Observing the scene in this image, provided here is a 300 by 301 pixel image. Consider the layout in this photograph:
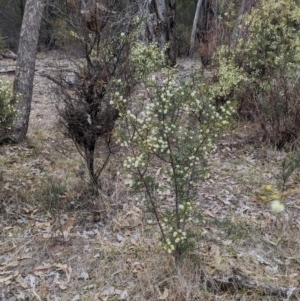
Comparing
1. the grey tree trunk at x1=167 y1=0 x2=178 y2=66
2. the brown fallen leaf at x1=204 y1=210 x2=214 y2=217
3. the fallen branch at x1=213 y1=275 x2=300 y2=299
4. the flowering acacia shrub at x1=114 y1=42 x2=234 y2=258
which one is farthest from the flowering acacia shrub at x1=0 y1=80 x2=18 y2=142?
the grey tree trunk at x1=167 y1=0 x2=178 y2=66

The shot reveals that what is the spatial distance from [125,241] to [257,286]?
1.30 meters

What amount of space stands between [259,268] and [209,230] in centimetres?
66

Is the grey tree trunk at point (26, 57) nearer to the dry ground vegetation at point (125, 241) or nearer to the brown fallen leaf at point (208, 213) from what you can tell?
the dry ground vegetation at point (125, 241)

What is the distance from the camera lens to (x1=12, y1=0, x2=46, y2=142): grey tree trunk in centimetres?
534

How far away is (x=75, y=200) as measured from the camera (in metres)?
4.09

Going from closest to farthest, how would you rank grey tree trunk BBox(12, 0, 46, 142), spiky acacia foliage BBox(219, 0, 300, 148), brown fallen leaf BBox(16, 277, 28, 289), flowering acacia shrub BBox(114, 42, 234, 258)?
flowering acacia shrub BBox(114, 42, 234, 258)
brown fallen leaf BBox(16, 277, 28, 289)
grey tree trunk BBox(12, 0, 46, 142)
spiky acacia foliage BBox(219, 0, 300, 148)

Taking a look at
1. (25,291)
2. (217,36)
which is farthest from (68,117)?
(217,36)

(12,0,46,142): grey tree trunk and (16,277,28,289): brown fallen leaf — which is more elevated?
(12,0,46,142): grey tree trunk

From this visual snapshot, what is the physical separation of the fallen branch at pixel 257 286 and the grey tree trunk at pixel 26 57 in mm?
3795

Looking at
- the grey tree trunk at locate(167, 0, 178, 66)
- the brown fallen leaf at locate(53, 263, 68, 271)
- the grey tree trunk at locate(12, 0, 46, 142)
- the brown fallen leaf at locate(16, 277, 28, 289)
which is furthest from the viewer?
the grey tree trunk at locate(167, 0, 178, 66)

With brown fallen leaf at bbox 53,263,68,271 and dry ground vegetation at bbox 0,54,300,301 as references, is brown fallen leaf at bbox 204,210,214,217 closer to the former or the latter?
dry ground vegetation at bbox 0,54,300,301

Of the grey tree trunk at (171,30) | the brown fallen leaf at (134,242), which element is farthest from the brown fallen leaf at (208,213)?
the grey tree trunk at (171,30)

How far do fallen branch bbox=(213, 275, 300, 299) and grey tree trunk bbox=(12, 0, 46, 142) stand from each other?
12.5ft

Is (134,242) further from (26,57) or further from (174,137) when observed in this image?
(26,57)
